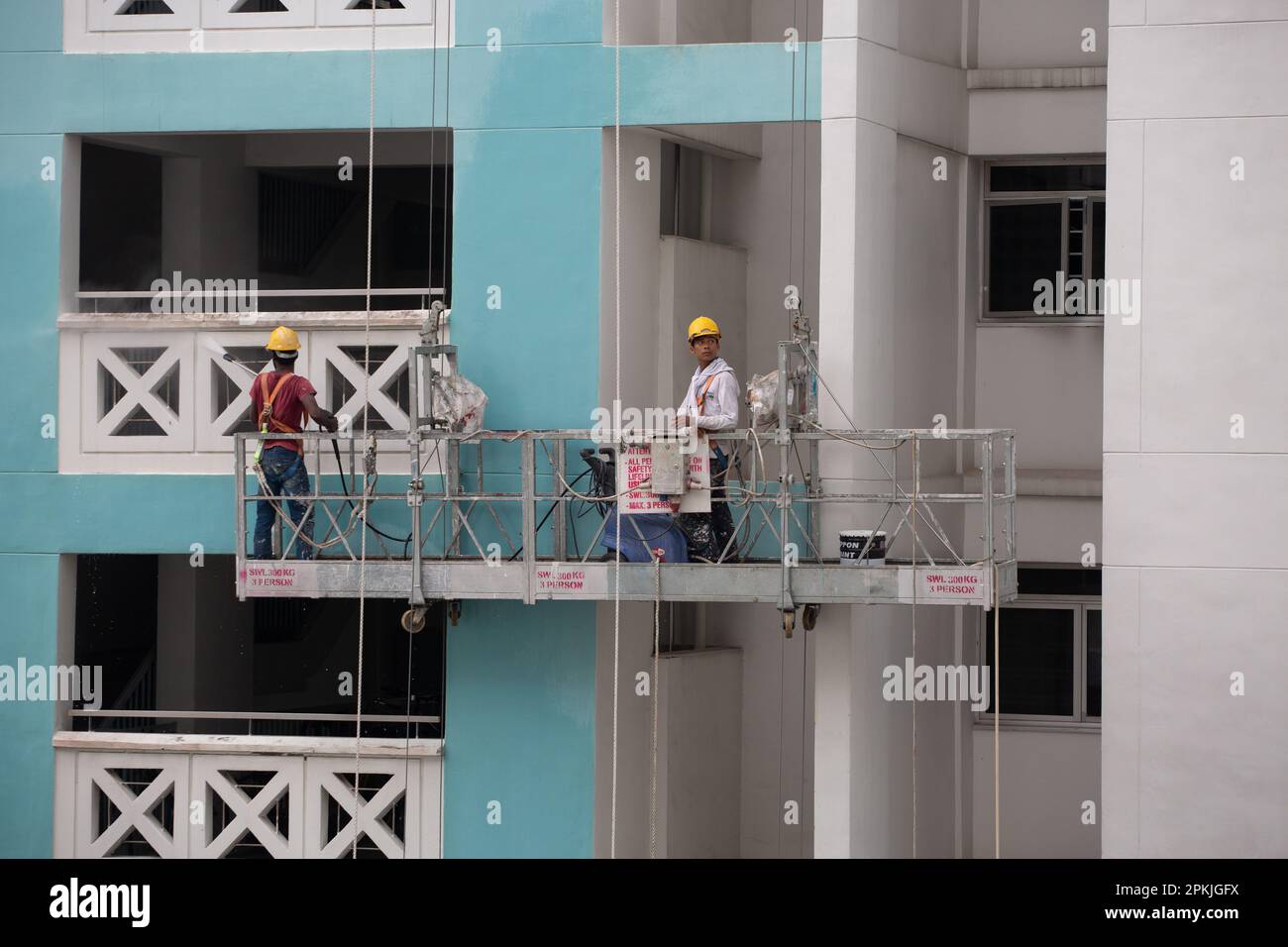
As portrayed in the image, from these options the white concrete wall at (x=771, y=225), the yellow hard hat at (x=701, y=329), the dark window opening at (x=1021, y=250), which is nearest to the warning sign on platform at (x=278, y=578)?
the yellow hard hat at (x=701, y=329)

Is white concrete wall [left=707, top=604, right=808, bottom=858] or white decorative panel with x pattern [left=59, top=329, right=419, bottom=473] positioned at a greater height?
white decorative panel with x pattern [left=59, top=329, right=419, bottom=473]

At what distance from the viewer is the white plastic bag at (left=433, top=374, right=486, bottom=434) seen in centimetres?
1309

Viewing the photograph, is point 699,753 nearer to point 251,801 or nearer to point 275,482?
point 251,801

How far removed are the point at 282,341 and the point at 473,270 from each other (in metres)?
1.71

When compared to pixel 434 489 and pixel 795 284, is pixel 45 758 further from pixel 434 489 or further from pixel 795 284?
pixel 795 284

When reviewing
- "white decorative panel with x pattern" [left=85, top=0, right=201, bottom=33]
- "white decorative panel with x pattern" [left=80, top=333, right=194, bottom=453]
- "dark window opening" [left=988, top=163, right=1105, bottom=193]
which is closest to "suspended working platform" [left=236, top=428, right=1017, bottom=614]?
"white decorative panel with x pattern" [left=80, top=333, right=194, bottom=453]

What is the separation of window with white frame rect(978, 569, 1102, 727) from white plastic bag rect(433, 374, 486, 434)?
21.4 feet

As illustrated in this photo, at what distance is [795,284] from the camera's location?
641 inches

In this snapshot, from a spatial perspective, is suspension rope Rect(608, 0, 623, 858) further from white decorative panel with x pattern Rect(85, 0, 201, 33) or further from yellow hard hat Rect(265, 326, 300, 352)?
white decorative panel with x pattern Rect(85, 0, 201, 33)

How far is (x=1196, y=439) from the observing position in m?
12.3

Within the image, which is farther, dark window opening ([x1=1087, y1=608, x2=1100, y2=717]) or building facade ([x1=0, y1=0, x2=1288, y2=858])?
dark window opening ([x1=1087, y1=608, x2=1100, y2=717])

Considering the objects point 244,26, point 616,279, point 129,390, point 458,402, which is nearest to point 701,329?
point 616,279

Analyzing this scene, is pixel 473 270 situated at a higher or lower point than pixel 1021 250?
lower

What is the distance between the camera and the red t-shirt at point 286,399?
42.9 ft
